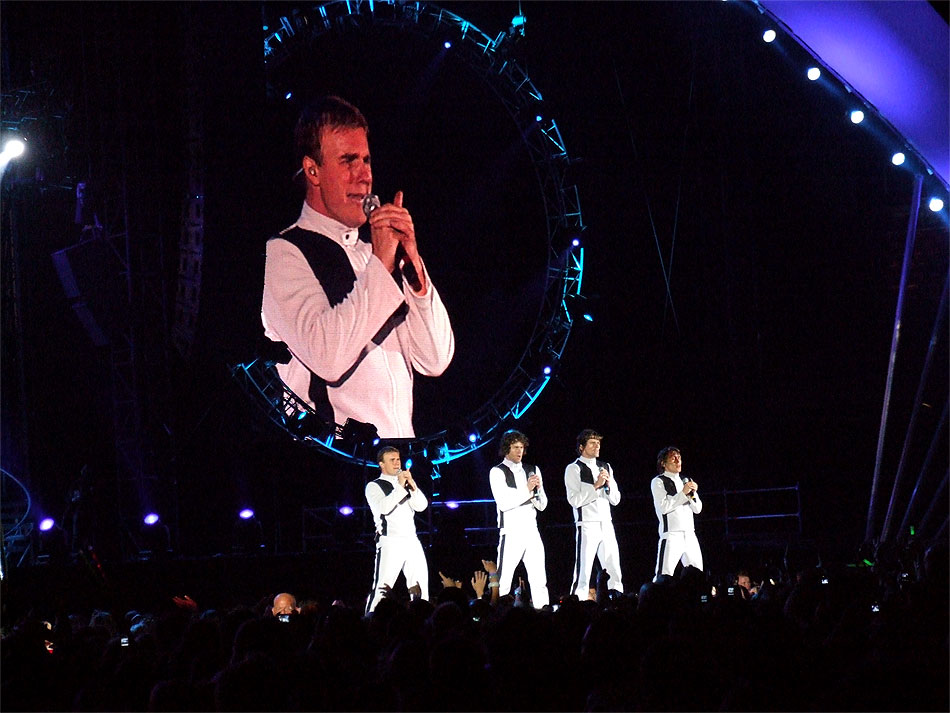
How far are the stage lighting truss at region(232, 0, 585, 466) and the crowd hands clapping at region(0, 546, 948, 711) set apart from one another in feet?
25.6

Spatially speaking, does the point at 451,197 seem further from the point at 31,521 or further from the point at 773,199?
the point at 31,521

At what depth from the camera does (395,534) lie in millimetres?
9242

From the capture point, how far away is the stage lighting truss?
11.9 metres

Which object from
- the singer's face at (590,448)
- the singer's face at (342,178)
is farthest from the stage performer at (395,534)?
the singer's face at (342,178)

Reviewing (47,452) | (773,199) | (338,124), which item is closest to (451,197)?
(338,124)

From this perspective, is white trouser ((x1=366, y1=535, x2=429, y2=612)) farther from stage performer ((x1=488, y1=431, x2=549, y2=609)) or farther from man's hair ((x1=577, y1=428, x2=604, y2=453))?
man's hair ((x1=577, y1=428, x2=604, y2=453))

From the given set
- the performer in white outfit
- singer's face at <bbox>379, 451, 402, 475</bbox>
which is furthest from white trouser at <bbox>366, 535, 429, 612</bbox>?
the performer in white outfit

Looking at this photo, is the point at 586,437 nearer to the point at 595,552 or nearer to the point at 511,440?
the point at 511,440

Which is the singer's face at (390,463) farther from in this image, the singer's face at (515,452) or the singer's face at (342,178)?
the singer's face at (342,178)

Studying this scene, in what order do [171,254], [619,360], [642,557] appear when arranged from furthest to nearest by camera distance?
[619,360], [642,557], [171,254]

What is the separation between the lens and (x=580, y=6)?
12648mm

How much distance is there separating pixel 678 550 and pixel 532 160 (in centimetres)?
507

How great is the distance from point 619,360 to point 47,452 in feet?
23.0

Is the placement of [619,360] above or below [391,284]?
below
